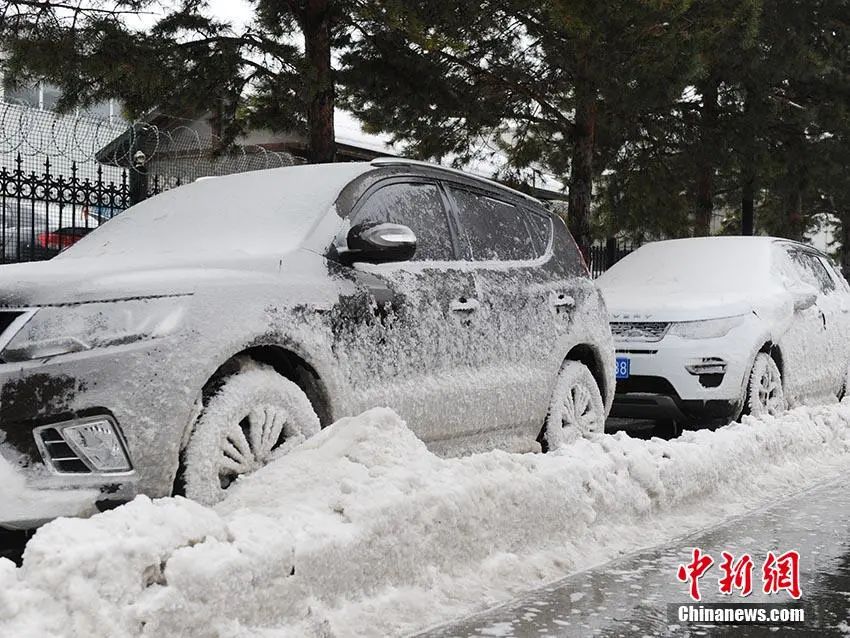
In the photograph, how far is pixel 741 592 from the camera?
4.50m

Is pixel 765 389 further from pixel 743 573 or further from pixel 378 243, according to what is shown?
pixel 378 243

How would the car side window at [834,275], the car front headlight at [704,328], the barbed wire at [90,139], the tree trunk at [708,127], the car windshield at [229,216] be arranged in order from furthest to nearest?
the tree trunk at [708,127]
the car side window at [834,275]
the barbed wire at [90,139]
the car front headlight at [704,328]
the car windshield at [229,216]

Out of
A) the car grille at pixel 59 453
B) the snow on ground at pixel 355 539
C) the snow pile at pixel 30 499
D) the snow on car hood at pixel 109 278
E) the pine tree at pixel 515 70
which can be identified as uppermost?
the pine tree at pixel 515 70

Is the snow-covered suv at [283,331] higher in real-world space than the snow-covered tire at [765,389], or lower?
higher

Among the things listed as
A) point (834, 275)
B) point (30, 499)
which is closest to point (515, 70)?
point (834, 275)

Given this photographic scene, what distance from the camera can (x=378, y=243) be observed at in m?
5.03

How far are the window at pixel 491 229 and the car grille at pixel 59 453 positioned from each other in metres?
2.61

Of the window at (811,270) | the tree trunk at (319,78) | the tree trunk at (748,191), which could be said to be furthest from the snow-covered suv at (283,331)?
the tree trunk at (748,191)

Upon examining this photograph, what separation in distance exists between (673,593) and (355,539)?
134 cm

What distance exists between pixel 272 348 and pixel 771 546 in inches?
101

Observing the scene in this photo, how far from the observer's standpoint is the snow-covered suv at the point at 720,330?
8422 millimetres

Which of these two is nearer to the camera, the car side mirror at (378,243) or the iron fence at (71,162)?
the car side mirror at (378,243)

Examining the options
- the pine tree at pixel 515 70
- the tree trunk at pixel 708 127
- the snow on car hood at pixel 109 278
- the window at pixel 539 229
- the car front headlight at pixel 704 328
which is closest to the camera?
the snow on car hood at pixel 109 278

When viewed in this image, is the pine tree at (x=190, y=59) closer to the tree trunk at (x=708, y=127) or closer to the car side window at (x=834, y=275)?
the car side window at (x=834, y=275)
